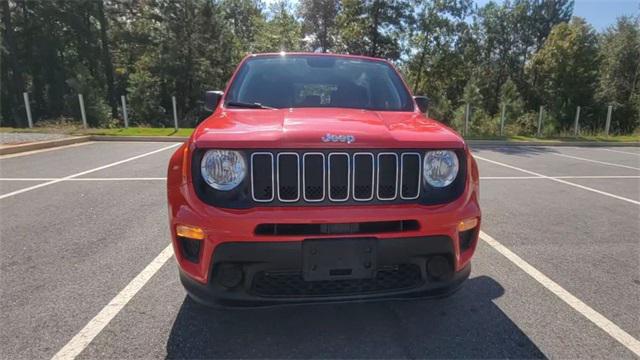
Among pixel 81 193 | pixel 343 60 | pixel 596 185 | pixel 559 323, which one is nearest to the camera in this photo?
pixel 559 323

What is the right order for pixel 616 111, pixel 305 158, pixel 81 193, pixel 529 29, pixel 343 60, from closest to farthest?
pixel 305 158
pixel 343 60
pixel 81 193
pixel 616 111
pixel 529 29

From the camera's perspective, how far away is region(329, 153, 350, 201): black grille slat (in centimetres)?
214

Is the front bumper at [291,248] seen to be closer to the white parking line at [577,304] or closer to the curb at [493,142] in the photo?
the white parking line at [577,304]

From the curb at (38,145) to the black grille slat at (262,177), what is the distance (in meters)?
9.86

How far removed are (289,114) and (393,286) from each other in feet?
4.23

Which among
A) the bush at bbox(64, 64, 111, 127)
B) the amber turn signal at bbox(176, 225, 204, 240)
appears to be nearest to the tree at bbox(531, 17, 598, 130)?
the bush at bbox(64, 64, 111, 127)

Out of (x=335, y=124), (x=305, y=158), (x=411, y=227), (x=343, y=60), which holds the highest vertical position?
(x=343, y=60)

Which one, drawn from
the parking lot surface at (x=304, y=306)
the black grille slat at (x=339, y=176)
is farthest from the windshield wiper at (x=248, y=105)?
the parking lot surface at (x=304, y=306)

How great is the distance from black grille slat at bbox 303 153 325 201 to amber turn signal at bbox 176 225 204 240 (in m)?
0.58

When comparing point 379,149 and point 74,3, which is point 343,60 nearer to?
point 379,149

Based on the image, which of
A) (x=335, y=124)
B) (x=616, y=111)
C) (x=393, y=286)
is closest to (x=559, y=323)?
(x=393, y=286)

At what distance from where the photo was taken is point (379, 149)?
217cm

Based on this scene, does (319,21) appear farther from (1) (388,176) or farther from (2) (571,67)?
(1) (388,176)

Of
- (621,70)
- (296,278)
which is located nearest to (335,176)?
(296,278)
